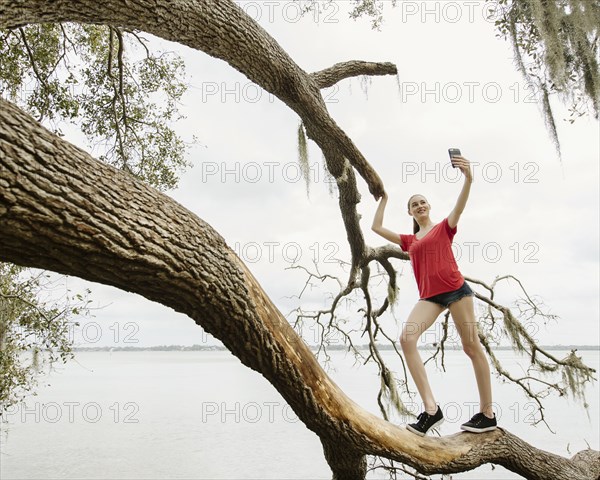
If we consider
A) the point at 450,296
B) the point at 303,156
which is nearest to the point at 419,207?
the point at 450,296

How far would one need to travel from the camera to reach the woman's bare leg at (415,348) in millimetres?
2871

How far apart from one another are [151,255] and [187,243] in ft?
0.50

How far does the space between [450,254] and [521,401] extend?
29.2 m

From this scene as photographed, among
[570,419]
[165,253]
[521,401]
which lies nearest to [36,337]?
[165,253]

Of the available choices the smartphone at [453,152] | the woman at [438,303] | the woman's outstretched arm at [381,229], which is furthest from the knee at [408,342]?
the smartphone at [453,152]

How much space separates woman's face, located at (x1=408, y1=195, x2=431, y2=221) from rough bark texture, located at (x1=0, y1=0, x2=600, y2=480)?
1.03 metres

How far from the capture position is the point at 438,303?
2986 mm

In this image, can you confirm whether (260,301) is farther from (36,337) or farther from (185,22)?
(36,337)

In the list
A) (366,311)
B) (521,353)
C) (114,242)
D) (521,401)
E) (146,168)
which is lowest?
(521,401)

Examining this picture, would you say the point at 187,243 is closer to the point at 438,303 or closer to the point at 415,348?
the point at 415,348

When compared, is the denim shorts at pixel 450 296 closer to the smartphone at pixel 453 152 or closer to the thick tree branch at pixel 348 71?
the smartphone at pixel 453 152

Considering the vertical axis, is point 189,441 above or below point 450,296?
below

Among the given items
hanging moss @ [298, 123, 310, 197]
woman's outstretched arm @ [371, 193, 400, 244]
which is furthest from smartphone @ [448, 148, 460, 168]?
hanging moss @ [298, 123, 310, 197]

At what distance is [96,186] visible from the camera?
61.5 inches
